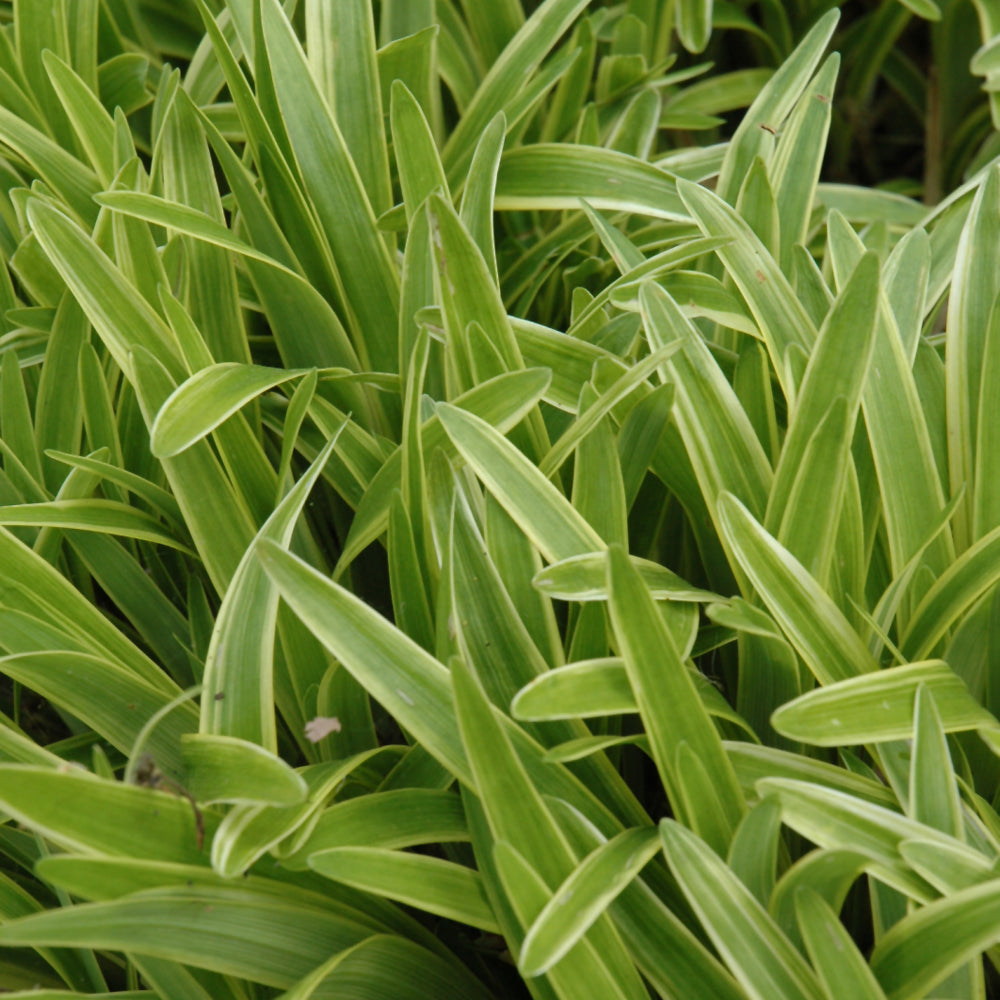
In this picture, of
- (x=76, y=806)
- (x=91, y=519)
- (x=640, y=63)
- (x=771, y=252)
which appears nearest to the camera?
(x=76, y=806)

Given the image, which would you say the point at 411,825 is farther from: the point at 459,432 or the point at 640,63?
the point at 640,63

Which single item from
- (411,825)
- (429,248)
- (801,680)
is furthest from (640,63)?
(411,825)

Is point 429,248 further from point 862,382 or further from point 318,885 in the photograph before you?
point 318,885

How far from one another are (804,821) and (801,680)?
6.1 inches

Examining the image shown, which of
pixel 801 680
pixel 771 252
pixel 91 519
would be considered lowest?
pixel 801 680

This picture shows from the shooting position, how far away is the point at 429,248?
815mm

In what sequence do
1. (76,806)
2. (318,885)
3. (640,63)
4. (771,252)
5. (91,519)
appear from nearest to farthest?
(76,806) → (318,885) → (91,519) → (771,252) → (640,63)

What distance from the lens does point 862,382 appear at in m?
0.67

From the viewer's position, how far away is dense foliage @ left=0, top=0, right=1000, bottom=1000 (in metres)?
0.55

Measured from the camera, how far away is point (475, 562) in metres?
0.66

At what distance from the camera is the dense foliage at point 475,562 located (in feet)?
1.82

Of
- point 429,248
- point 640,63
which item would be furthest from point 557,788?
point 640,63

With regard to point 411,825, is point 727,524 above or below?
above

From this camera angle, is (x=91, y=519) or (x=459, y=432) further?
(x=91, y=519)
